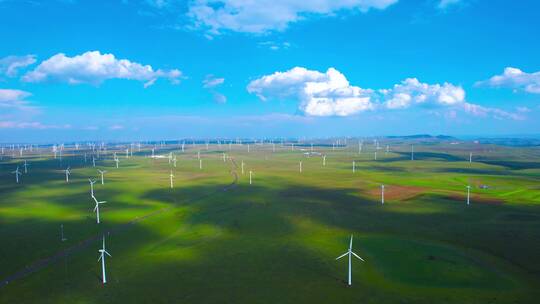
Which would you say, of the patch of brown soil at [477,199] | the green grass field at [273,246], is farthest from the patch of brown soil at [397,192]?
the patch of brown soil at [477,199]

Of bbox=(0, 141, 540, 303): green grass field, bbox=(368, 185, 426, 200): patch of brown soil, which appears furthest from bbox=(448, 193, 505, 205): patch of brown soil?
bbox=(368, 185, 426, 200): patch of brown soil

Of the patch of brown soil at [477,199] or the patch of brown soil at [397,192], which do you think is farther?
the patch of brown soil at [397,192]

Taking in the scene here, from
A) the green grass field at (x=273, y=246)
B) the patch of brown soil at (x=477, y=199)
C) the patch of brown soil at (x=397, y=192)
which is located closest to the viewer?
the green grass field at (x=273, y=246)

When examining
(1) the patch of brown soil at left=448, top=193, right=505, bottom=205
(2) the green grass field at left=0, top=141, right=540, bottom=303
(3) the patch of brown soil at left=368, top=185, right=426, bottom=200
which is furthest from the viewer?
(3) the patch of brown soil at left=368, top=185, right=426, bottom=200

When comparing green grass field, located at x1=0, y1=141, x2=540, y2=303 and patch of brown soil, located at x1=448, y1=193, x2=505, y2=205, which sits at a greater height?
patch of brown soil, located at x1=448, y1=193, x2=505, y2=205

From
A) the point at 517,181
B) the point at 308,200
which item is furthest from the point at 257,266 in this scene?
the point at 517,181

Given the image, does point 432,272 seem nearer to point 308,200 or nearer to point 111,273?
point 111,273

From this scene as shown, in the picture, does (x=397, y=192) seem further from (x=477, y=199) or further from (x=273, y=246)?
(x=273, y=246)

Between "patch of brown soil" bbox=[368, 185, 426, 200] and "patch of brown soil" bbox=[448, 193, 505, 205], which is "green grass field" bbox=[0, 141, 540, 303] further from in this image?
"patch of brown soil" bbox=[448, 193, 505, 205]

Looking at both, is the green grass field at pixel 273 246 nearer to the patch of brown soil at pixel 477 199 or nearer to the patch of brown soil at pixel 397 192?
the patch of brown soil at pixel 397 192
